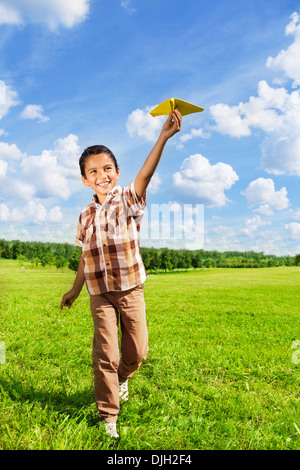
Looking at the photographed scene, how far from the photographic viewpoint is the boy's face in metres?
3.21

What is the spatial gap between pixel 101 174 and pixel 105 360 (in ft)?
5.23

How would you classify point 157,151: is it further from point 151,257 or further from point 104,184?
point 151,257

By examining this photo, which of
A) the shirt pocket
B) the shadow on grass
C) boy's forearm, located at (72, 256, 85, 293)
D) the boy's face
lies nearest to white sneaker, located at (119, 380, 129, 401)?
the shadow on grass

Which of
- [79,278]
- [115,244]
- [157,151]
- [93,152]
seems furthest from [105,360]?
[93,152]

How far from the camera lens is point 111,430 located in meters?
2.86

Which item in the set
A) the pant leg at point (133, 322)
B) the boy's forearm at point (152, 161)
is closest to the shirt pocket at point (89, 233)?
the pant leg at point (133, 322)

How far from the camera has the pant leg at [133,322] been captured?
3.01 m

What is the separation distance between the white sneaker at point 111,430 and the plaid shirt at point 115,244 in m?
1.05

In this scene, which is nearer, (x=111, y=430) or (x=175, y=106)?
(x=175, y=106)

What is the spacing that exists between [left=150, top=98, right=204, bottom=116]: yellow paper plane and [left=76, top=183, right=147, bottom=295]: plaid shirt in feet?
1.99

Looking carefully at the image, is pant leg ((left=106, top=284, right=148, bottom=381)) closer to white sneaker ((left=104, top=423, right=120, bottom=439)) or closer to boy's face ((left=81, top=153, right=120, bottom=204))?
white sneaker ((left=104, top=423, right=120, bottom=439))

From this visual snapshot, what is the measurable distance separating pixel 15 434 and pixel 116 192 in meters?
2.09

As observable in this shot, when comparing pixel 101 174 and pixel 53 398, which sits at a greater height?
pixel 101 174
